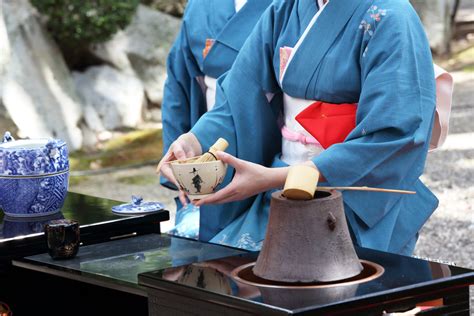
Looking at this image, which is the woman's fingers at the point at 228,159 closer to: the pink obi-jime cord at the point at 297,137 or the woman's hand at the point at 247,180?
the woman's hand at the point at 247,180

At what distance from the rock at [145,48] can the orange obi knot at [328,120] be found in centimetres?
816

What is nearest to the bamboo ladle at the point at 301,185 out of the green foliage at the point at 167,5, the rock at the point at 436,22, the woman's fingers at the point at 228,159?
the woman's fingers at the point at 228,159

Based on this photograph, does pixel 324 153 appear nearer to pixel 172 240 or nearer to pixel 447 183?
pixel 172 240

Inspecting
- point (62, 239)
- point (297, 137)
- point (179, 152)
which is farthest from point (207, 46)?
point (62, 239)

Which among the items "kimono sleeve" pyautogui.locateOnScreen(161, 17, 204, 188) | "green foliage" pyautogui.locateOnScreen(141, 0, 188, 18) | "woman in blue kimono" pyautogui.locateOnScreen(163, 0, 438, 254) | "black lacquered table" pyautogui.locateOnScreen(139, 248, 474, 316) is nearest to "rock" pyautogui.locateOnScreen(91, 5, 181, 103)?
"green foliage" pyautogui.locateOnScreen(141, 0, 188, 18)

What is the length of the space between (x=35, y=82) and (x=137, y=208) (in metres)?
6.73

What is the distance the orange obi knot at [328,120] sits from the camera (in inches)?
136

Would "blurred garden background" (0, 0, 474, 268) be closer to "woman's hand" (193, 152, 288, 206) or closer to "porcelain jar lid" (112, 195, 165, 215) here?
"porcelain jar lid" (112, 195, 165, 215)

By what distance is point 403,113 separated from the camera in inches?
127

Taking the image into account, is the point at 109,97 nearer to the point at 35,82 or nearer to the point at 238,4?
the point at 35,82

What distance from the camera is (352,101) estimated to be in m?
3.45

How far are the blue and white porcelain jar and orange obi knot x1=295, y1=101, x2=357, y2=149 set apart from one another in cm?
90

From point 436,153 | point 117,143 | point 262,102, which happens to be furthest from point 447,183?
point 262,102

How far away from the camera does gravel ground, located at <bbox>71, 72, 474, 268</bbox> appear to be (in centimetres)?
668
